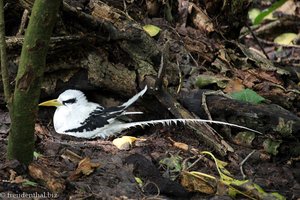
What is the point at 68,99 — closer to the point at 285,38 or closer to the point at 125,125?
the point at 125,125

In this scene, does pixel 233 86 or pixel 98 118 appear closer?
pixel 98 118

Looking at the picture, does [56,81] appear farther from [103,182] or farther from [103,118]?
[103,182]

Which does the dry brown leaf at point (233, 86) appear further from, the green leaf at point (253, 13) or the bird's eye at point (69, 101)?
the green leaf at point (253, 13)

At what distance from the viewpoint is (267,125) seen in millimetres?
5492

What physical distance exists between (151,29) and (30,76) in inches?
129

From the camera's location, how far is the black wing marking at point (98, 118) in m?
5.44

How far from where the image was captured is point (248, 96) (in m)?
5.82

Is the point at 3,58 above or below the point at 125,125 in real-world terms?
above

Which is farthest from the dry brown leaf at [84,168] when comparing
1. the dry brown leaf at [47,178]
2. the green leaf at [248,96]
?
the green leaf at [248,96]

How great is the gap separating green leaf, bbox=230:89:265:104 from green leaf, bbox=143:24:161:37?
1.42 meters

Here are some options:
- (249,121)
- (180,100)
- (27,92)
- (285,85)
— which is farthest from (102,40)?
(285,85)

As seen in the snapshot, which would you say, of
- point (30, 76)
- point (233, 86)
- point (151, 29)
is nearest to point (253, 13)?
point (151, 29)

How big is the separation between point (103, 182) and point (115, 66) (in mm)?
1946

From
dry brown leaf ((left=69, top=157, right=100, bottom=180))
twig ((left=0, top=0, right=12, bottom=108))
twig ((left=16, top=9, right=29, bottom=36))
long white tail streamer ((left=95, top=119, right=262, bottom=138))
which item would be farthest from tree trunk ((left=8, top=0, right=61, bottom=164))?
twig ((left=16, top=9, right=29, bottom=36))
